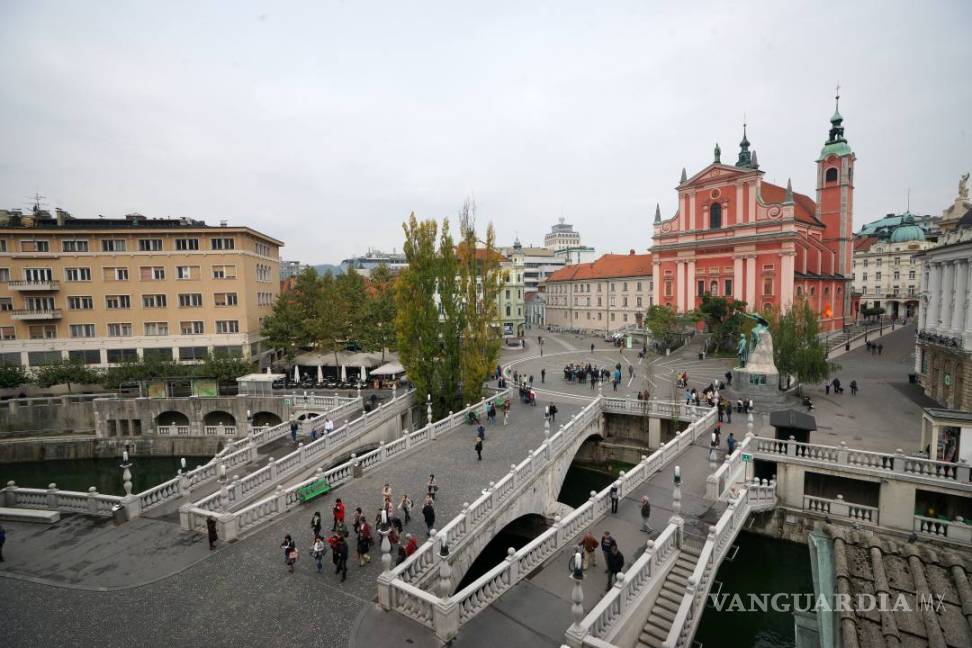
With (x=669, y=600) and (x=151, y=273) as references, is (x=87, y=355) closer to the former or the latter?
(x=151, y=273)

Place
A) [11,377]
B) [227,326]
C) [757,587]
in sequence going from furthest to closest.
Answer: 1. [227,326]
2. [11,377]
3. [757,587]

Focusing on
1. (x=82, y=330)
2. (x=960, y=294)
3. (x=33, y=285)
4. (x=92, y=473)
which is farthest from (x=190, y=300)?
(x=960, y=294)

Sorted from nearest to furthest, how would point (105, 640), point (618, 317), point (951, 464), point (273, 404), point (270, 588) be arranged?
point (105, 640)
point (270, 588)
point (951, 464)
point (273, 404)
point (618, 317)

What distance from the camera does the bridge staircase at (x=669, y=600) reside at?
12.3 metres

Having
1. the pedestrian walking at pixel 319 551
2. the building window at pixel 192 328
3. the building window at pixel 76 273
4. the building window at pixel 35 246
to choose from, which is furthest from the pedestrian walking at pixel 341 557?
the building window at pixel 35 246

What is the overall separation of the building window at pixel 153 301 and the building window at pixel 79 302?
4357 millimetres

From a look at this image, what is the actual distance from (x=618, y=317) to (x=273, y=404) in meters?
54.9

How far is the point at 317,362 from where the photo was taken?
4053 centimetres

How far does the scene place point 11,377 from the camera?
3759cm

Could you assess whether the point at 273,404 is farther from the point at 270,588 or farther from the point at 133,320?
the point at 270,588

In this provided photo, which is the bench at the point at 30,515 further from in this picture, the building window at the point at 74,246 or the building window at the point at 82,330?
the building window at the point at 74,246

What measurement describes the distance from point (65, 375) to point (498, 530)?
130ft

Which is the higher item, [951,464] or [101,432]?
[951,464]

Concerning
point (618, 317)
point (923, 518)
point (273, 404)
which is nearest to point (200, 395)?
point (273, 404)
